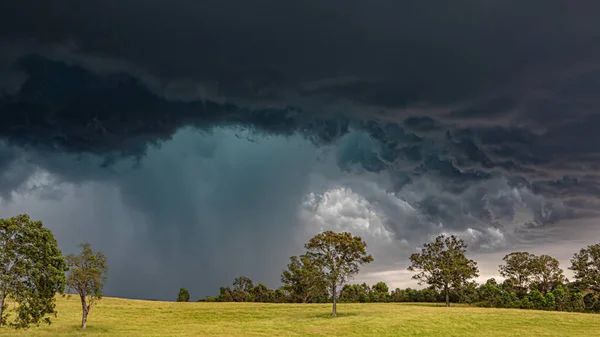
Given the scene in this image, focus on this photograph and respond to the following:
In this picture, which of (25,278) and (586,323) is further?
(586,323)

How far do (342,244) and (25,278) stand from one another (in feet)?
165

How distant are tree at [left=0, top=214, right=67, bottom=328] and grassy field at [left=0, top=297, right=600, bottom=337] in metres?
8.60

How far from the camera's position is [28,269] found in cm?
4672

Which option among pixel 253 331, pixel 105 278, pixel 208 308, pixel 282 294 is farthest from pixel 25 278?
pixel 282 294

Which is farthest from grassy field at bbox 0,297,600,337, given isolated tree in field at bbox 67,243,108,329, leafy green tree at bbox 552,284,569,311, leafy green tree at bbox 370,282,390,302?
leafy green tree at bbox 370,282,390,302

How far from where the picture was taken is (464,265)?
360 feet

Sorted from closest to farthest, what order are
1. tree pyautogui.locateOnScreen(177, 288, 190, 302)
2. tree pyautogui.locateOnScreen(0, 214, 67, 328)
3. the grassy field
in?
tree pyautogui.locateOnScreen(0, 214, 67, 328) → the grassy field → tree pyautogui.locateOnScreen(177, 288, 190, 302)

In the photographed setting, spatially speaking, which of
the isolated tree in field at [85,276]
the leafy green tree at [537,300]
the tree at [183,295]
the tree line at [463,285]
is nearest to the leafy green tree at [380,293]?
the tree line at [463,285]

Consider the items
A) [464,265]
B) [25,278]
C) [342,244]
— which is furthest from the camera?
[464,265]

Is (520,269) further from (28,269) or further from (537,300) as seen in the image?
(28,269)

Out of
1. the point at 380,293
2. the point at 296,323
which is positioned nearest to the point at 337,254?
the point at 296,323

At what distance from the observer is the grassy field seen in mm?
58469

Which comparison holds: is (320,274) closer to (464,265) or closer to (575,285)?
(464,265)

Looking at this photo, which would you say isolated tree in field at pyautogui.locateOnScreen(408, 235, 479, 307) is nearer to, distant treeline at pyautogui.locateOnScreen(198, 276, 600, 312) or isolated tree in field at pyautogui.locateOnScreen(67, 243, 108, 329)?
distant treeline at pyautogui.locateOnScreen(198, 276, 600, 312)
